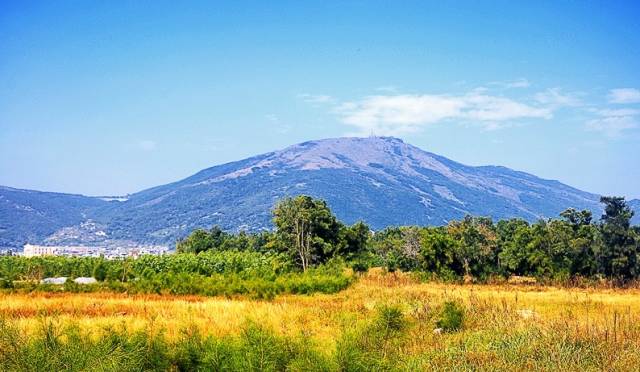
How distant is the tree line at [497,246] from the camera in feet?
117

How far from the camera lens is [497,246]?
129 feet

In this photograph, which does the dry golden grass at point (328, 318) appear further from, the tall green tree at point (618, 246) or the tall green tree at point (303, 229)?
the tall green tree at point (303, 229)

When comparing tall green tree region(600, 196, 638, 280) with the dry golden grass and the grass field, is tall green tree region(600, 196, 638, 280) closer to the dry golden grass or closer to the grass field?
the dry golden grass

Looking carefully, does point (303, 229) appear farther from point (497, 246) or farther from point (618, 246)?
point (618, 246)

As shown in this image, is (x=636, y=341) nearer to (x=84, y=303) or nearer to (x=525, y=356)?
(x=525, y=356)

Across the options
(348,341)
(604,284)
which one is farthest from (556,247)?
(348,341)

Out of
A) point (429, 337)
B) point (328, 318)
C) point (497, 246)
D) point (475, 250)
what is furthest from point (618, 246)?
point (429, 337)

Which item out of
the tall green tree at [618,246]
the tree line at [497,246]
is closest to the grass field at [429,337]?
the tree line at [497,246]

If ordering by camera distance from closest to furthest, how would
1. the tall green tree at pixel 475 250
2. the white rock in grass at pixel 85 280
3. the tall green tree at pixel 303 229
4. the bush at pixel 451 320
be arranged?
the bush at pixel 451 320, the white rock in grass at pixel 85 280, the tall green tree at pixel 475 250, the tall green tree at pixel 303 229

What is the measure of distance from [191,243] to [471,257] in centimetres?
4015

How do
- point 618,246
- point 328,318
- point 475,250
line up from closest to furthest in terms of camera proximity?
point 328,318 < point 618,246 < point 475,250

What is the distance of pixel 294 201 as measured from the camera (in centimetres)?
4256

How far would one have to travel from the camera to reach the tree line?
35562 mm

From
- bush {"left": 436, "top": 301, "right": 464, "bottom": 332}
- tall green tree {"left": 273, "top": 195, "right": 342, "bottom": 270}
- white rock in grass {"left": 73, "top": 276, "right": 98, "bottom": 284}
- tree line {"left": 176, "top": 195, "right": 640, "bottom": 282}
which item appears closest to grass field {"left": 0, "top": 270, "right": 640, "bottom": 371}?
bush {"left": 436, "top": 301, "right": 464, "bottom": 332}
